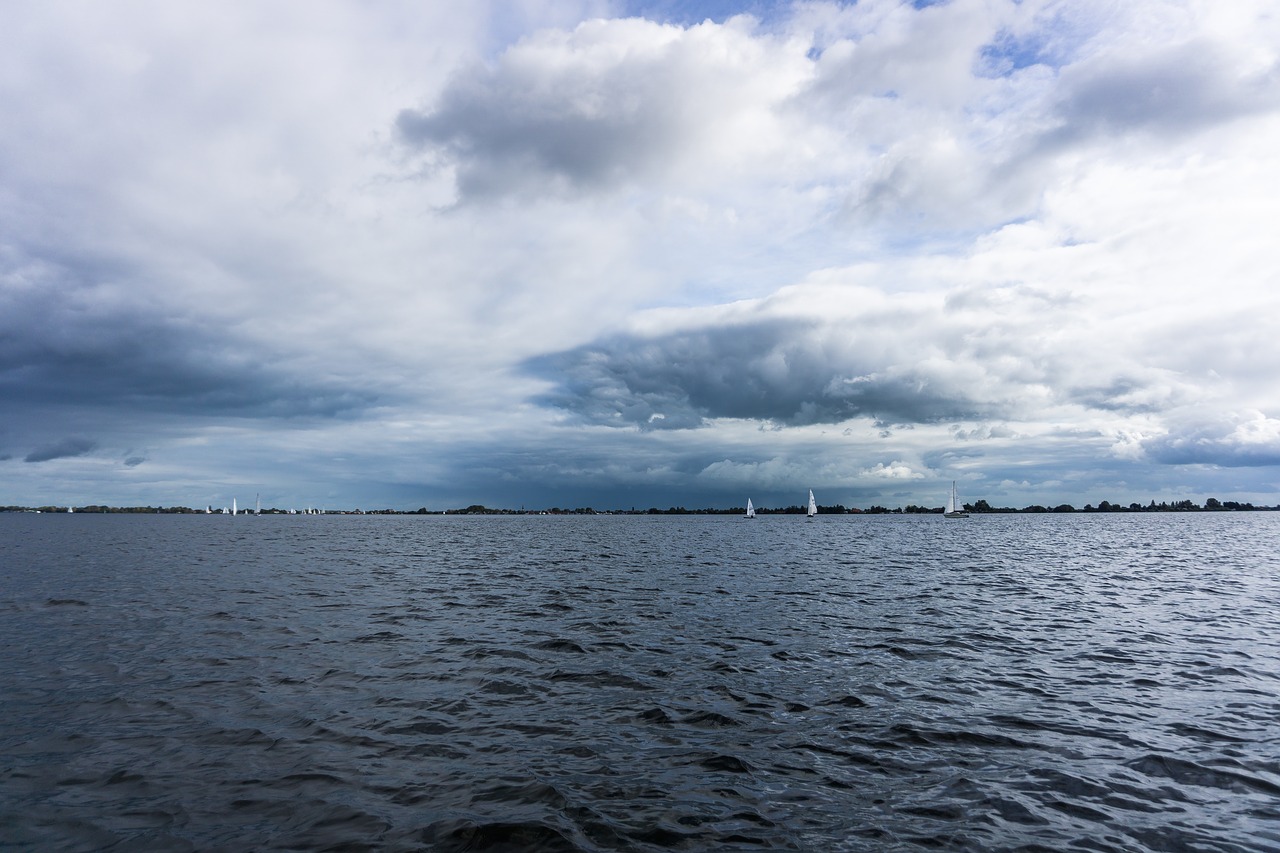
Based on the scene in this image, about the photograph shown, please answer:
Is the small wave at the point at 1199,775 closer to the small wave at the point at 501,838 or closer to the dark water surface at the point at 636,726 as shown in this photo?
the dark water surface at the point at 636,726

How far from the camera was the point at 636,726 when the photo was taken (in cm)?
1764

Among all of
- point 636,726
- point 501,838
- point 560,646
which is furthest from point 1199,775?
point 560,646

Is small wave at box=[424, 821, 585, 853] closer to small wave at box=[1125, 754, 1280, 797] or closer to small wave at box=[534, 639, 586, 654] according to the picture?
small wave at box=[1125, 754, 1280, 797]

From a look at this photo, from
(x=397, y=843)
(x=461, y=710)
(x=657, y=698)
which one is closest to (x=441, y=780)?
(x=397, y=843)

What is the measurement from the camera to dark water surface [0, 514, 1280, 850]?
477 inches

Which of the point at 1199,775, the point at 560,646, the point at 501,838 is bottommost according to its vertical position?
→ the point at 1199,775

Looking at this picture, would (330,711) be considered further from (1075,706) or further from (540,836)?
(1075,706)

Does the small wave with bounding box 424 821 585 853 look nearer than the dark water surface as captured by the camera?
Yes

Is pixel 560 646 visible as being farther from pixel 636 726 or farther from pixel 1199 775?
pixel 1199 775

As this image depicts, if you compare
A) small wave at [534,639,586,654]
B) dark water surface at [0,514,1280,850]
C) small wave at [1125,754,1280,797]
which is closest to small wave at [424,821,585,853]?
dark water surface at [0,514,1280,850]

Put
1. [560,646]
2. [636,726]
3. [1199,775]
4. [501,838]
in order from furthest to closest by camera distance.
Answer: [560,646] < [636,726] < [1199,775] < [501,838]

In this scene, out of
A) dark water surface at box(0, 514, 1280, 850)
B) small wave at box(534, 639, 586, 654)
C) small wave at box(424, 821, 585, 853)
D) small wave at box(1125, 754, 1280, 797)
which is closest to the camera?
small wave at box(424, 821, 585, 853)

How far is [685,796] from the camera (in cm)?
1340

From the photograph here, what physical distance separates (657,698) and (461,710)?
5991mm
